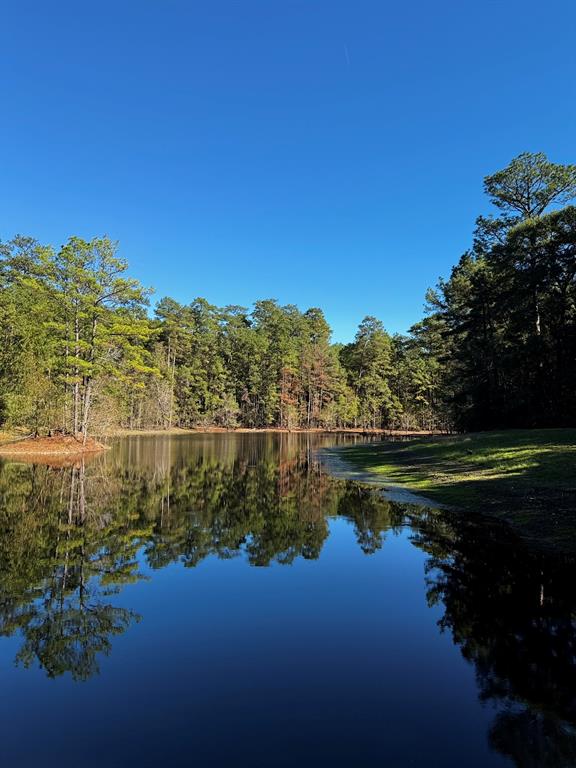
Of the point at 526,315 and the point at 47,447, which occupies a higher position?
the point at 526,315

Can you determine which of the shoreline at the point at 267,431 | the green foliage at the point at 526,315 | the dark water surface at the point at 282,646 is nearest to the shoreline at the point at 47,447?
the dark water surface at the point at 282,646

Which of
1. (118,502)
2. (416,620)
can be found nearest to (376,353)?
(118,502)

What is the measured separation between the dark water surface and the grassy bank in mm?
1320

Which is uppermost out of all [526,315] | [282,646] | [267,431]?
[526,315]

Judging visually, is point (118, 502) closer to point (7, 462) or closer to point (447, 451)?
point (7, 462)

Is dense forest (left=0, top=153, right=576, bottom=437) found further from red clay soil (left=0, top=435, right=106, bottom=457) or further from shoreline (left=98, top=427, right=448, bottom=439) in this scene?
shoreline (left=98, top=427, right=448, bottom=439)

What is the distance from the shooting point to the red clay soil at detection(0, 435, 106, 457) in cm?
3516

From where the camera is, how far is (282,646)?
6.73m

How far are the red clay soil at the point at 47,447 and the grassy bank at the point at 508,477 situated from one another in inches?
867

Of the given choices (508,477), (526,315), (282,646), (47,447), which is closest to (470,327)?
(526,315)

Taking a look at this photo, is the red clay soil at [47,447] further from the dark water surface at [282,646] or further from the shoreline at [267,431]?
the shoreline at [267,431]

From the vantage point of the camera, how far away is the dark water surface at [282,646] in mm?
4641

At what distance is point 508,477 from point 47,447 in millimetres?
32587

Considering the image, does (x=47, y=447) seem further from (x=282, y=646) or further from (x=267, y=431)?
(x=267, y=431)
